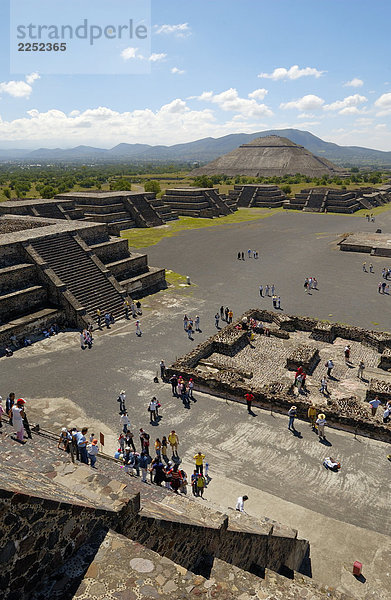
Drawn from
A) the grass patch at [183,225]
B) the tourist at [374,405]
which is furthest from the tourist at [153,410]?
the grass patch at [183,225]

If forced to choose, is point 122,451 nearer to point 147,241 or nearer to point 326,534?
point 326,534

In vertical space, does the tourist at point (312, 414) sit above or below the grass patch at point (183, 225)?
below

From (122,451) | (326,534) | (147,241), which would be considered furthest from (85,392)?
(147,241)

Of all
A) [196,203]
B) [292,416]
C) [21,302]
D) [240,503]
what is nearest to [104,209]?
[196,203]

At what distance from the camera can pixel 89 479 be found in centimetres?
605

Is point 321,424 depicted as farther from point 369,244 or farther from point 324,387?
point 369,244

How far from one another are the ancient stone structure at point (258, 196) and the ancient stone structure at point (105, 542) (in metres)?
74.0

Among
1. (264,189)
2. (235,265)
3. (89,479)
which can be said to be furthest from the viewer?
(264,189)

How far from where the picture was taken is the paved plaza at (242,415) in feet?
33.1

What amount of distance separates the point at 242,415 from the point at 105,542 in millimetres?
10697

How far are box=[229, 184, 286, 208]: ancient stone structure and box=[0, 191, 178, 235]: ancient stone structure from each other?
22.1 metres

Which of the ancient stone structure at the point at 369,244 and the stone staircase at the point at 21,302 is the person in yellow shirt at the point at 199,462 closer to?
the stone staircase at the point at 21,302

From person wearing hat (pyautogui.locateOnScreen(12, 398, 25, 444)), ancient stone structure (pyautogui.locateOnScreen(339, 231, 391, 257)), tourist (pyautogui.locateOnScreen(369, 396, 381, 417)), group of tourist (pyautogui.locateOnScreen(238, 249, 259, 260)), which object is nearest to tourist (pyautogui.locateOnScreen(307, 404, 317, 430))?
tourist (pyautogui.locateOnScreen(369, 396, 381, 417))

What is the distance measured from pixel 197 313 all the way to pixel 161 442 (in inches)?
491
